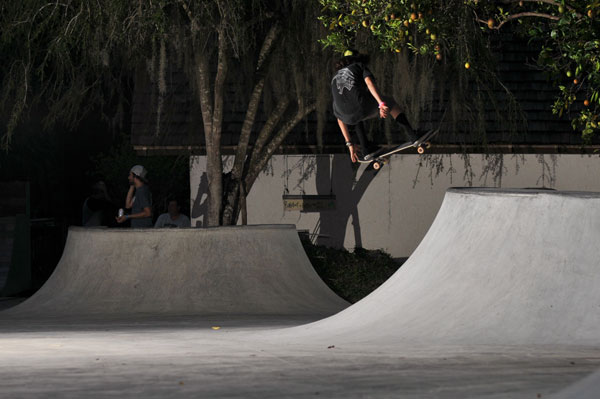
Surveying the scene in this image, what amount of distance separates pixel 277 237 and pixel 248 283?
862 mm

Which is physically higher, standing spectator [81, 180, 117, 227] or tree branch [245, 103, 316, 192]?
tree branch [245, 103, 316, 192]

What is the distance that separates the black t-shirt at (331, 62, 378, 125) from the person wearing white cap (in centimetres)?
437

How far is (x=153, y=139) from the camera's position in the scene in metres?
20.7

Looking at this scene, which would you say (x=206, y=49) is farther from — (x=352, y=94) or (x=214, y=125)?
(x=352, y=94)

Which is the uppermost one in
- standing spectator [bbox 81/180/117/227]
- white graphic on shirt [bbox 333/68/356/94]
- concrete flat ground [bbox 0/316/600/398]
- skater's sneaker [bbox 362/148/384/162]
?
white graphic on shirt [bbox 333/68/356/94]

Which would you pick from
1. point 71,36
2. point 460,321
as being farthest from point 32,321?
point 460,321

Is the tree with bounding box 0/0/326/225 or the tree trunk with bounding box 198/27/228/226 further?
the tree trunk with bounding box 198/27/228/226

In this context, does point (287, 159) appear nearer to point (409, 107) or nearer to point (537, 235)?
point (409, 107)

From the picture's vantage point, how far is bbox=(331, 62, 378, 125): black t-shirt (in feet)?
40.1

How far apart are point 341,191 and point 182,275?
661 cm

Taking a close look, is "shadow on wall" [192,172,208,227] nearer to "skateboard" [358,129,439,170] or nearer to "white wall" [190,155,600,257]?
"white wall" [190,155,600,257]

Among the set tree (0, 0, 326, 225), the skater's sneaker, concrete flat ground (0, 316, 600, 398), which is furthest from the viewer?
tree (0, 0, 326, 225)

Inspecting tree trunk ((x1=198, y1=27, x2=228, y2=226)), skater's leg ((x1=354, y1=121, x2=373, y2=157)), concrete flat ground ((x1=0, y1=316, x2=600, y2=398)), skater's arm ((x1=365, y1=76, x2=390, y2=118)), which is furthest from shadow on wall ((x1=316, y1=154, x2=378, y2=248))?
concrete flat ground ((x1=0, y1=316, x2=600, y2=398))

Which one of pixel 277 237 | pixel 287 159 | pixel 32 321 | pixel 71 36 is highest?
pixel 71 36
